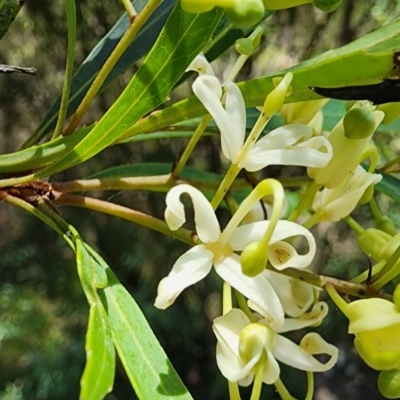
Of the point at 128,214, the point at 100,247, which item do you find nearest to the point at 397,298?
the point at 128,214

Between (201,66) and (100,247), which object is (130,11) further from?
(100,247)

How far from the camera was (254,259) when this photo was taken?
0.38 meters

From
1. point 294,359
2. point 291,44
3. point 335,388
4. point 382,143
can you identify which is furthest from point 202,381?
point 294,359

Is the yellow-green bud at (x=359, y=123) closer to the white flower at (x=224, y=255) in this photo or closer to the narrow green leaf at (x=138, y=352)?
the white flower at (x=224, y=255)

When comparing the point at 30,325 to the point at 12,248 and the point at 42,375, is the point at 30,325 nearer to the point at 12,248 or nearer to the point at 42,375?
the point at 42,375

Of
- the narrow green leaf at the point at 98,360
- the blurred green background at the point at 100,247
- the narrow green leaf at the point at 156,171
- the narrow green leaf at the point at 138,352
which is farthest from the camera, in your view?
the blurred green background at the point at 100,247

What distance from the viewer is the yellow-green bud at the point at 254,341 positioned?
43 cm

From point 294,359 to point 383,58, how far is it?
0.25 meters

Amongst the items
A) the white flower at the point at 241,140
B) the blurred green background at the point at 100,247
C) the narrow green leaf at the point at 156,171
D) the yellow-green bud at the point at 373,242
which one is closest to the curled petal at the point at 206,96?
the white flower at the point at 241,140

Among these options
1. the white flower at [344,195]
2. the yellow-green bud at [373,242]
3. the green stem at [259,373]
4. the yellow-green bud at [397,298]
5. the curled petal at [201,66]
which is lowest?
the yellow-green bud at [373,242]

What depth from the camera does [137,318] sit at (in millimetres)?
472

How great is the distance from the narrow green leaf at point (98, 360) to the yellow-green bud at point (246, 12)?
204mm

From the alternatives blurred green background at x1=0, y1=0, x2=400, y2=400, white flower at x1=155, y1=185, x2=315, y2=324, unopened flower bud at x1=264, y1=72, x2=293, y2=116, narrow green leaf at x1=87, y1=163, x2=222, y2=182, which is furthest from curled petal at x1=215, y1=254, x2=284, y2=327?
blurred green background at x1=0, y1=0, x2=400, y2=400

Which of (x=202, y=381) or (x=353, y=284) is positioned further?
(x=202, y=381)
